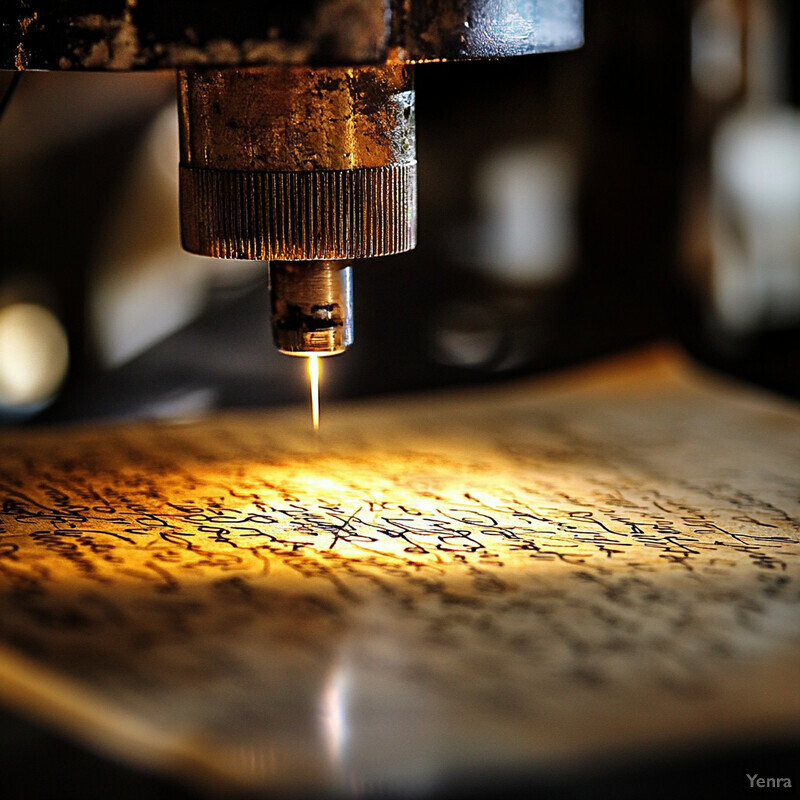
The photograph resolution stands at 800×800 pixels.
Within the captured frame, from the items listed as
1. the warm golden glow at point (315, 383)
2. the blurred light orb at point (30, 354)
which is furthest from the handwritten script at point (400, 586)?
the blurred light orb at point (30, 354)

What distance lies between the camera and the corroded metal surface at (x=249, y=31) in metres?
0.88

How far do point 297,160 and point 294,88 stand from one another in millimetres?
51

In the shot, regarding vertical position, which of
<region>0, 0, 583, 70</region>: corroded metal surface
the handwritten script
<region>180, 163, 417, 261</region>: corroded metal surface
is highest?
<region>0, 0, 583, 70</region>: corroded metal surface

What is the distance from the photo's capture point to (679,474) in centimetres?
130

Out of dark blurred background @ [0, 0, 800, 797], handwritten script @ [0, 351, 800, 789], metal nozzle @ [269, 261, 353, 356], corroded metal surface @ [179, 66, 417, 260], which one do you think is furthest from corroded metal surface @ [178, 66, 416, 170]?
dark blurred background @ [0, 0, 800, 797]

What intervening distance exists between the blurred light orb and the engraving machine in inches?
22.1

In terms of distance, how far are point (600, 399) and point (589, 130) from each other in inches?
16.9

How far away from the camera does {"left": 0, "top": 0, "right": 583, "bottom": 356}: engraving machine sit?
887mm

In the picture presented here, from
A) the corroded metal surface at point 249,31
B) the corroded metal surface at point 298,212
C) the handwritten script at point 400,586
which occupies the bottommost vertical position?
the handwritten script at point 400,586

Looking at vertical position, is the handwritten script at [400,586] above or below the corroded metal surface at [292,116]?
below

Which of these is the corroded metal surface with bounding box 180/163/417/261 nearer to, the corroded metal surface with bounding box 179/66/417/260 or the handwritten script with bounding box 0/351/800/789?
the corroded metal surface with bounding box 179/66/417/260

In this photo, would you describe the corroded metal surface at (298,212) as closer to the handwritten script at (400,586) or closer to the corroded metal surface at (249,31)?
the corroded metal surface at (249,31)

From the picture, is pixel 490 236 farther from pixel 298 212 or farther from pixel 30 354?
pixel 298 212

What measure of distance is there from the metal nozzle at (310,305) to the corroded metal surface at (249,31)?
0.23m
